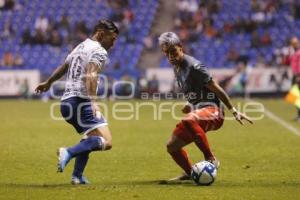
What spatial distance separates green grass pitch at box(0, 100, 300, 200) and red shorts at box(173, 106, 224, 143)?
0.64 m

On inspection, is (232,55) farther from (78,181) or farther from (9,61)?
(78,181)

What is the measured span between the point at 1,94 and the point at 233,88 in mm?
9263

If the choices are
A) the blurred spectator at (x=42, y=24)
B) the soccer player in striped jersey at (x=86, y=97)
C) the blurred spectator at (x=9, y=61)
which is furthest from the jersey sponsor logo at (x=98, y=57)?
the blurred spectator at (x=42, y=24)

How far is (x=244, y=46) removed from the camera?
33.4 m

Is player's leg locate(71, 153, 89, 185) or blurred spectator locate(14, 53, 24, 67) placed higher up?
blurred spectator locate(14, 53, 24, 67)

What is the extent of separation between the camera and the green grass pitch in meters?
9.00

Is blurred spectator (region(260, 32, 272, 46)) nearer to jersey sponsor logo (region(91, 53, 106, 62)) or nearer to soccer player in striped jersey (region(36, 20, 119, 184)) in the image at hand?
soccer player in striped jersey (region(36, 20, 119, 184))

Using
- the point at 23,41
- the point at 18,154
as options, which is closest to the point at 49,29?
the point at 23,41

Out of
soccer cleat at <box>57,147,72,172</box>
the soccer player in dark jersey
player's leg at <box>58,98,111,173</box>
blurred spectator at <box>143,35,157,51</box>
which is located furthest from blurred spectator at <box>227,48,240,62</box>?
soccer cleat at <box>57,147,72,172</box>

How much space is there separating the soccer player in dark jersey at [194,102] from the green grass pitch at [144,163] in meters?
0.50

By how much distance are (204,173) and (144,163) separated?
2641 millimetres

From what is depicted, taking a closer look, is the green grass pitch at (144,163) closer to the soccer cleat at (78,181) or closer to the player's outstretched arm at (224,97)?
the soccer cleat at (78,181)

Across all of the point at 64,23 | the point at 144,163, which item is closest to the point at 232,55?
the point at 64,23

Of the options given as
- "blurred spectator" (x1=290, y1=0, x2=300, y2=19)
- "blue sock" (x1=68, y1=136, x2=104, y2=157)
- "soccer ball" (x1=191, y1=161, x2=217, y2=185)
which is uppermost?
"blurred spectator" (x1=290, y1=0, x2=300, y2=19)
